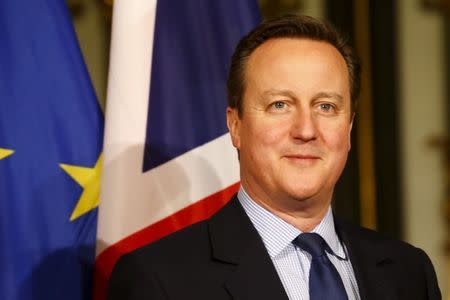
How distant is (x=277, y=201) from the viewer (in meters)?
1.18

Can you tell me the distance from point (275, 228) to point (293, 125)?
0.17 metres

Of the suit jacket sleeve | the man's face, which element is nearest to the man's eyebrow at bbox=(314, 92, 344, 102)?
the man's face

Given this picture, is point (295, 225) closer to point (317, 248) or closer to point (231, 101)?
point (317, 248)

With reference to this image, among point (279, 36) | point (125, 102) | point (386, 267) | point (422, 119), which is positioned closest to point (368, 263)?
point (386, 267)

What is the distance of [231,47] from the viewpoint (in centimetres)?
176

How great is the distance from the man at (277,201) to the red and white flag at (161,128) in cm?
43

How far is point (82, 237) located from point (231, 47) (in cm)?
56

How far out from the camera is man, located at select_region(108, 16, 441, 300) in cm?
111

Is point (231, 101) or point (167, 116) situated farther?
point (167, 116)

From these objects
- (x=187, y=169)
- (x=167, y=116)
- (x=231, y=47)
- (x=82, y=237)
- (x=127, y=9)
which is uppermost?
(x=127, y=9)

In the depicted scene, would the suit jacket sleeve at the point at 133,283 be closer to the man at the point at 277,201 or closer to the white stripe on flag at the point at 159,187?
the man at the point at 277,201

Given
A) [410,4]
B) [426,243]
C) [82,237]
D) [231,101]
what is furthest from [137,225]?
[410,4]

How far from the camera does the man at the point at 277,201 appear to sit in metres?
1.11

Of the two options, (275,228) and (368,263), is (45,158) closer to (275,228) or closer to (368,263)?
(275,228)
